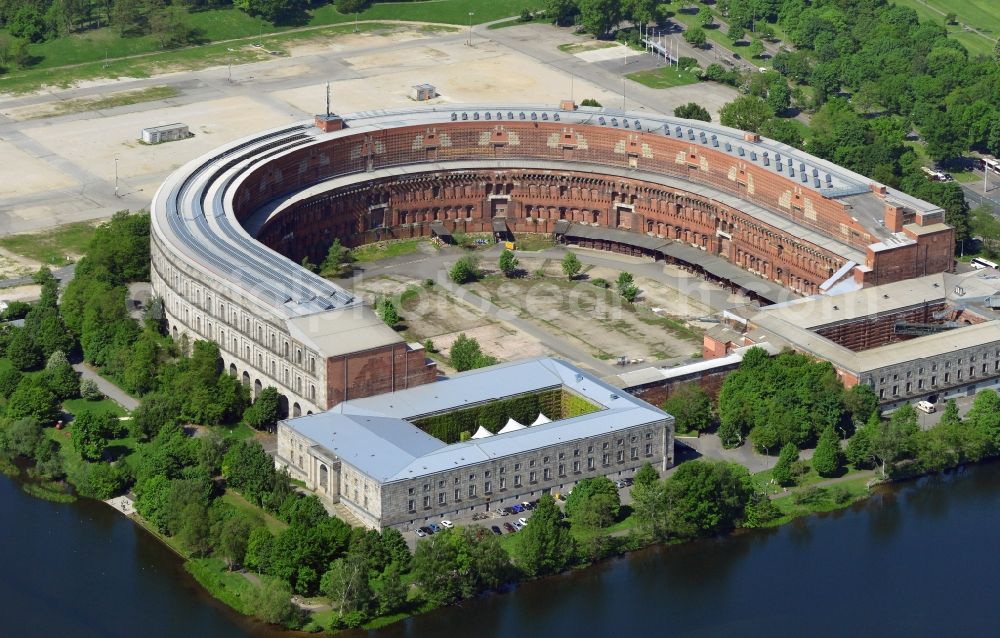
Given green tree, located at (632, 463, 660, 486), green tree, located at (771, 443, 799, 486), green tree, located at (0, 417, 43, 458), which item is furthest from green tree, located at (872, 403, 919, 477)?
green tree, located at (0, 417, 43, 458)

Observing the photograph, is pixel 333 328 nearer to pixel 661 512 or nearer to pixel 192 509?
pixel 192 509

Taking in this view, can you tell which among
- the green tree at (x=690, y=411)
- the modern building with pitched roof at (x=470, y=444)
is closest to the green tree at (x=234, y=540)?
the modern building with pitched roof at (x=470, y=444)

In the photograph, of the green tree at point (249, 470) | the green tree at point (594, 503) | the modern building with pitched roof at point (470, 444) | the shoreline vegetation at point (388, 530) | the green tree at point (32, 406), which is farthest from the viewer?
the green tree at point (32, 406)

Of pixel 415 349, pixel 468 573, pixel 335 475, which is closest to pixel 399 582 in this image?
pixel 468 573

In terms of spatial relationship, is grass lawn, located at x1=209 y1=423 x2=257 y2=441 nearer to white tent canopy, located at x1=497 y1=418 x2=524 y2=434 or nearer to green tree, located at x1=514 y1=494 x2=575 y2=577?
white tent canopy, located at x1=497 y1=418 x2=524 y2=434

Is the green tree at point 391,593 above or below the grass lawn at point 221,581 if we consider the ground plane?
above

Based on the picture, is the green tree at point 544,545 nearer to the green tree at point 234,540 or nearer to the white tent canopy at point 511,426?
the white tent canopy at point 511,426

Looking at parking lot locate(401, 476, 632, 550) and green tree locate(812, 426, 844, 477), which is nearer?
parking lot locate(401, 476, 632, 550)
